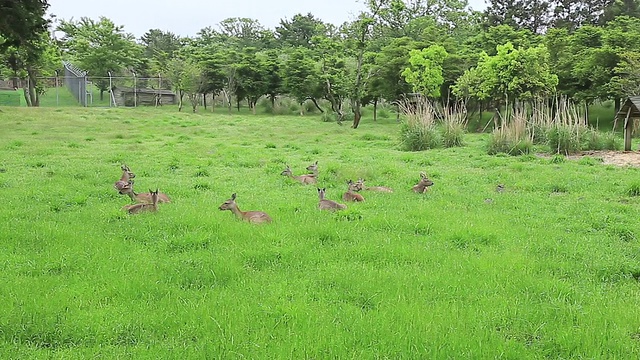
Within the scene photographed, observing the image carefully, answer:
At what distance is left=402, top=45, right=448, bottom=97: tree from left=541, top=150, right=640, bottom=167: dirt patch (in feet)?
33.7

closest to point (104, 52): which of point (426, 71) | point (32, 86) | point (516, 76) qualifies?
point (32, 86)

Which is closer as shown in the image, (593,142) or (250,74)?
(593,142)

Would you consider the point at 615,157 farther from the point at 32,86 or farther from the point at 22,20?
the point at 32,86

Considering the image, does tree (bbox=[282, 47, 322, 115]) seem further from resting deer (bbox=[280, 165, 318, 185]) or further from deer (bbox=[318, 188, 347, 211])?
deer (bbox=[318, 188, 347, 211])

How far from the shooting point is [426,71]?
22.2 metres

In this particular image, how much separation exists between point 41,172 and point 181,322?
6.81m

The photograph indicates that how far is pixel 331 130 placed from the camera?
2012cm

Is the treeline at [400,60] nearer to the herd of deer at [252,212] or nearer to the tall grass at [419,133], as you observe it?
the tall grass at [419,133]

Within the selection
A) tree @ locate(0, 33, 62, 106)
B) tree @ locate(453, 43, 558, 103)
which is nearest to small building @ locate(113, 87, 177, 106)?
tree @ locate(0, 33, 62, 106)

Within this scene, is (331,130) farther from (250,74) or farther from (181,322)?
(181,322)

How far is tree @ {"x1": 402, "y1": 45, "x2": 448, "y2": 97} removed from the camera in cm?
2233

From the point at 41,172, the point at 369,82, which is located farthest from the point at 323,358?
the point at 369,82

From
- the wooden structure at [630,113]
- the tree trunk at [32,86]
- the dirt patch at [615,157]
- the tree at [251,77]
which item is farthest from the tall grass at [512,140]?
the tree trunk at [32,86]

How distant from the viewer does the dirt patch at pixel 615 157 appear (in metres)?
10.8
